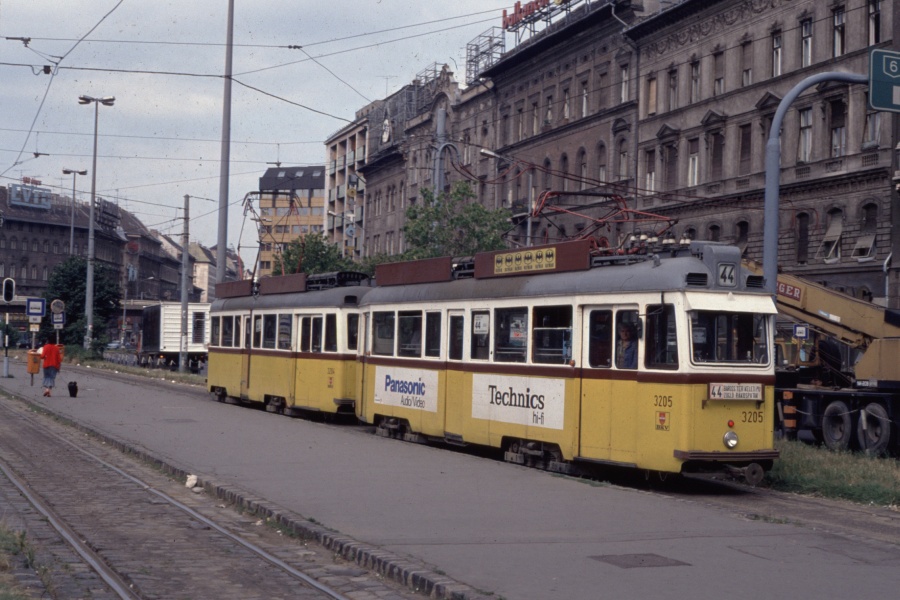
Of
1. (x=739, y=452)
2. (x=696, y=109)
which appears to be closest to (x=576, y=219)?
(x=696, y=109)

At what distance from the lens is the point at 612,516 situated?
11828mm

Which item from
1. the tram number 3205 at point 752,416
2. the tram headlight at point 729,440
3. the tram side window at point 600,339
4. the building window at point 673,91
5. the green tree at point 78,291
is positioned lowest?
the tram headlight at point 729,440

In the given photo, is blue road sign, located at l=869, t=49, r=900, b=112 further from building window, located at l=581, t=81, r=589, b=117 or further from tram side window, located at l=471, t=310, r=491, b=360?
building window, located at l=581, t=81, r=589, b=117

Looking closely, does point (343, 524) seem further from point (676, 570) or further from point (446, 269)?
point (446, 269)

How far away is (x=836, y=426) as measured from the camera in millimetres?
22031

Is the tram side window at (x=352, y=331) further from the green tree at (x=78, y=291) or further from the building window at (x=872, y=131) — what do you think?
the green tree at (x=78, y=291)

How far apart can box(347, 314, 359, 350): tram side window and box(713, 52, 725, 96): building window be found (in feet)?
90.5

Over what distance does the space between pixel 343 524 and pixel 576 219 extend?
4618 centimetres

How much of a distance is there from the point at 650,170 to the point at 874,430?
105 ft

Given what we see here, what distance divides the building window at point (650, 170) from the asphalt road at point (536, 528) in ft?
113

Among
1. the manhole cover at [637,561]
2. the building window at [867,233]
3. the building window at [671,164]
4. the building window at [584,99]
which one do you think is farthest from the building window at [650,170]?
the manhole cover at [637,561]

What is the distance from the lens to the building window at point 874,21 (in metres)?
40.2

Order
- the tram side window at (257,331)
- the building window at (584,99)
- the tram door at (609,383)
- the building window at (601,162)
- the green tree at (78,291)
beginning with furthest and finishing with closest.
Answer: the green tree at (78,291), the building window at (584,99), the building window at (601,162), the tram side window at (257,331), the tram door at (609,383)

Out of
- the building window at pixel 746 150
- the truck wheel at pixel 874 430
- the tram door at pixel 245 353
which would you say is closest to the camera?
the truck wheel at pixel 874 430
